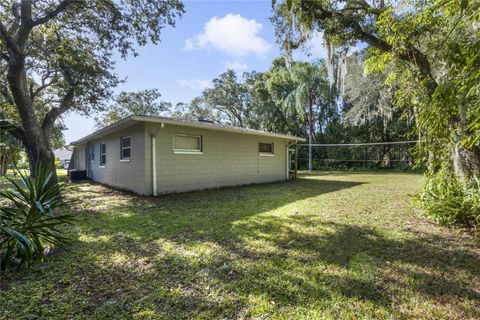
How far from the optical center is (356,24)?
5336 millimetres

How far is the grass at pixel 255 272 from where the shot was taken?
1930 millimetres

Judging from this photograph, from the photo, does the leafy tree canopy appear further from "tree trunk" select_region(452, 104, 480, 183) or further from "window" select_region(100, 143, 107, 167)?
"tree trunk" select_region(452, 104, 480, 183)

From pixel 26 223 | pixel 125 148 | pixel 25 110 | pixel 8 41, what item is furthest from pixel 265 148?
pixel 26 223

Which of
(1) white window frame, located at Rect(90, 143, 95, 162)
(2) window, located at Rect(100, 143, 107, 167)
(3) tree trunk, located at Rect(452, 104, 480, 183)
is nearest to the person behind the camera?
(3) tree trunk, located at Rect(452, 104, 480, 183)

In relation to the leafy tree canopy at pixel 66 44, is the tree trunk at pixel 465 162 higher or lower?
lower

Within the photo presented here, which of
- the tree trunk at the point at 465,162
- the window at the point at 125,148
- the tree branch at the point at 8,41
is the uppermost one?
the tree branch at the point at 8,41

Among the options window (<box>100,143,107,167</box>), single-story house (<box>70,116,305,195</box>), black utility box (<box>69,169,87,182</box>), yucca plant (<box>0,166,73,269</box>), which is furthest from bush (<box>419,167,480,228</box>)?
black utility box (<box>69,169,87,182</box>)

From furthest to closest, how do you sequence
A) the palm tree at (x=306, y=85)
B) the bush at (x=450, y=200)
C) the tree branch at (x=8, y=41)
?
the palm tree at (x=306, y=85)
the tree branch at (x=8, y=41)
the bush at (x=450, y=200)

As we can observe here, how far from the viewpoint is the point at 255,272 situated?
2.50m

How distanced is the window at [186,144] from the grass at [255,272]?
3443mm

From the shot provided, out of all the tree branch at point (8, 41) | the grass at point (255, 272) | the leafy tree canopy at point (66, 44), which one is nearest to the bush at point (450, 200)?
the grass at point (255, 272)

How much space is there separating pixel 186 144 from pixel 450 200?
21.9 ft

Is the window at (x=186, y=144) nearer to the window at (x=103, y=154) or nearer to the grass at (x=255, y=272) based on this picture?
the grass at (x=255, y=272)

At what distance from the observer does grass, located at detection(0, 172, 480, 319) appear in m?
1.93
